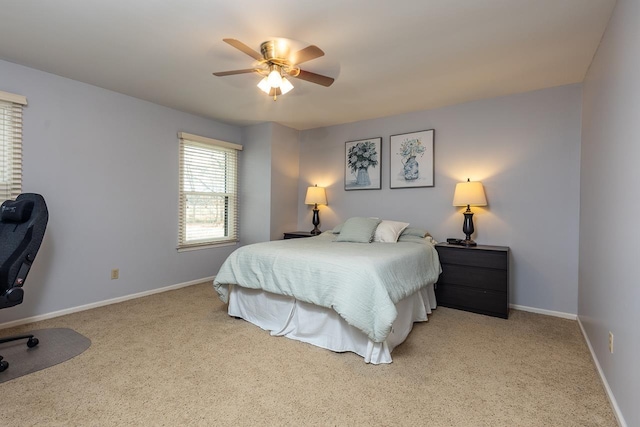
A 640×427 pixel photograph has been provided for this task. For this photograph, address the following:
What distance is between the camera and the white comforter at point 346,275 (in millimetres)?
2117

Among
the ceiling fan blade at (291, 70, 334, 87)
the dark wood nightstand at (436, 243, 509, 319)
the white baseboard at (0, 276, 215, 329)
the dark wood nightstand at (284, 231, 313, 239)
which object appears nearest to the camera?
the ceiling fan blade at (291, 70, 334, 87)

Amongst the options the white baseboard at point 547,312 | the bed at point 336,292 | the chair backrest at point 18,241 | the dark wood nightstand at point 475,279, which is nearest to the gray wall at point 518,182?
the white baseboard at point 547,312

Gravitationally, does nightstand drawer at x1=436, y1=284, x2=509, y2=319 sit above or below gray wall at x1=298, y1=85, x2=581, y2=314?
below

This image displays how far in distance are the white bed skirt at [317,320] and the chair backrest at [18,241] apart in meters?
1.54

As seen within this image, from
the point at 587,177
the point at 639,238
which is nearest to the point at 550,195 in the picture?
the point at 587,177

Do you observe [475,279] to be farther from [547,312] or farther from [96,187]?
[96,187]

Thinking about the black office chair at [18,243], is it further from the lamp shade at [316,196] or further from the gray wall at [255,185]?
the lamp shade at [316,196]

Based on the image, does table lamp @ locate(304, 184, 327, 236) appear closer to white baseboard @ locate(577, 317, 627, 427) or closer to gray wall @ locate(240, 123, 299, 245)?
gray wall @ locate(240, 123, 299, 245)

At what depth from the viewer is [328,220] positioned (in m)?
4.83

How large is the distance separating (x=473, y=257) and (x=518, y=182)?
0.99 m

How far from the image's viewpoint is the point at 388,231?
3.62 m

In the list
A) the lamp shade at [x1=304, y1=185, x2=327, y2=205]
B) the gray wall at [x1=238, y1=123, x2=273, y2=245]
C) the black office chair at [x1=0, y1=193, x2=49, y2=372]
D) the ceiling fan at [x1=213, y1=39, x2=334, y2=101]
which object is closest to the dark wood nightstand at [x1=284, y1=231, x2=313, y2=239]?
the gray wall at [x1=238, y1=123, x2=273, y2=245]

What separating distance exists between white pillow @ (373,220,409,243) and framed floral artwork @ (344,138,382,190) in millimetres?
792

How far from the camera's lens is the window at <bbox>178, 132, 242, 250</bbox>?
425 cm
